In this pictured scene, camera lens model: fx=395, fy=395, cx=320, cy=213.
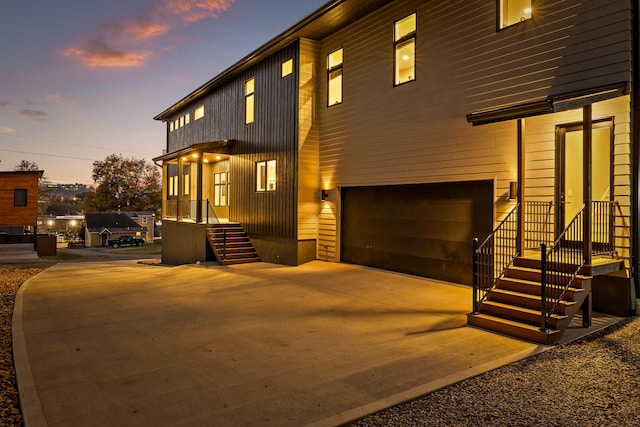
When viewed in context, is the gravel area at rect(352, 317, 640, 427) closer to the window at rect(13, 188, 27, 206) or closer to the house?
the house

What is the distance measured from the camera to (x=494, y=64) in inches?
332

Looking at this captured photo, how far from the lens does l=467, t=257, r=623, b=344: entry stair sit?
5418 millimetres

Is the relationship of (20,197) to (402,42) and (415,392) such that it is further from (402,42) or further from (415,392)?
(415,392)

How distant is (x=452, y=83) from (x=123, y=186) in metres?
55.4

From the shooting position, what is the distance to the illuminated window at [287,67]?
13733mm

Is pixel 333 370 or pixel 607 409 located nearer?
pixel 607 409

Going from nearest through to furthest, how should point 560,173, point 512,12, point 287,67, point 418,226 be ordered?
point 560,173 → point 512,12 → point 418,226 → point 287,67

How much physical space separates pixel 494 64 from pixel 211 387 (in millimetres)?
8200

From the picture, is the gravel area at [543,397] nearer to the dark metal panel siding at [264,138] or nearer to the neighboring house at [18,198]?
the dark metal panel siding at [264,138]

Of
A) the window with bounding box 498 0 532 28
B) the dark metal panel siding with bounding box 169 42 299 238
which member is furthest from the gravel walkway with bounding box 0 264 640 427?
the dark metal panel siding with bounding box 169 42 299 238

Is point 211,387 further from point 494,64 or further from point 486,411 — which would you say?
point 494,64

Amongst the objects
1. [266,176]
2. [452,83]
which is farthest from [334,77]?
[452,83]

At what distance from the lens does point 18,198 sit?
2570cm

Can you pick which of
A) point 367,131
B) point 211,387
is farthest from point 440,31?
point 211,387
